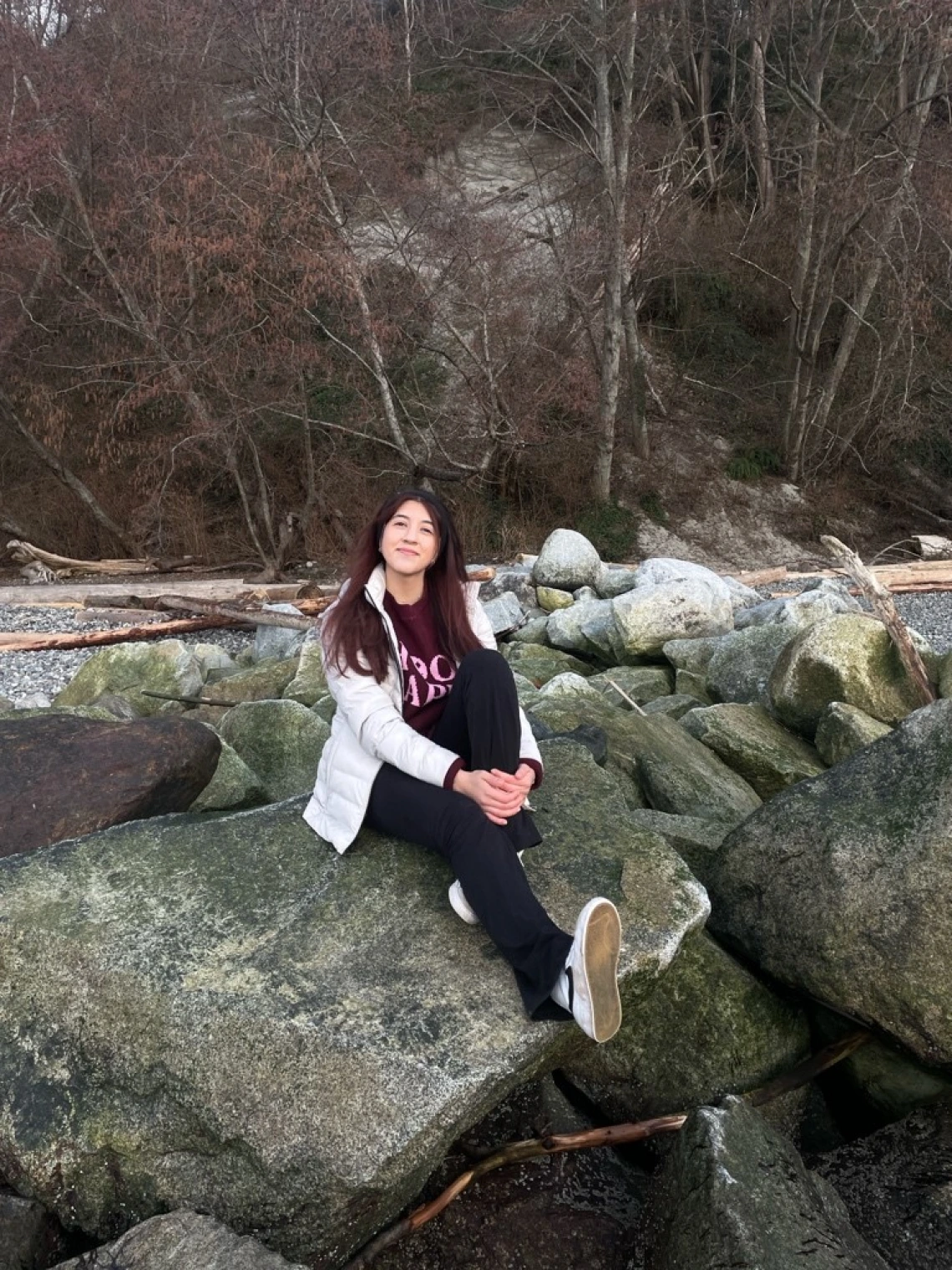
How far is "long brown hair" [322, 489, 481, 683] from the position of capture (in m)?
2.87

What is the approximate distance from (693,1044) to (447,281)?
12.2m

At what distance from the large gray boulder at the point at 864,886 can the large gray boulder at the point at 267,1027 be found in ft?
1.16

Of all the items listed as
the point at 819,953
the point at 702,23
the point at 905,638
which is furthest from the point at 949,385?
the point at 819,953

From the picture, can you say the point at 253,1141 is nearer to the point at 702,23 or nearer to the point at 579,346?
the point at 579,346

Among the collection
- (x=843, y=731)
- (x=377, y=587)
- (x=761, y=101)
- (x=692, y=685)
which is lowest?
(x=692, y=685)

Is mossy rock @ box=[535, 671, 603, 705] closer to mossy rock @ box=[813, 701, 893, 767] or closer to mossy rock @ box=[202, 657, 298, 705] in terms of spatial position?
mossy rock @ box=[813, 701, 893, 767]

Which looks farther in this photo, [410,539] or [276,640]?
[276,640]

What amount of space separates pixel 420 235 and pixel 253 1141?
1274cm

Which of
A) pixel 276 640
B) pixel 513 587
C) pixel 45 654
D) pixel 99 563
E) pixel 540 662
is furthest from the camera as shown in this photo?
pixel 99 563

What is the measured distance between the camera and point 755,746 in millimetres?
4848

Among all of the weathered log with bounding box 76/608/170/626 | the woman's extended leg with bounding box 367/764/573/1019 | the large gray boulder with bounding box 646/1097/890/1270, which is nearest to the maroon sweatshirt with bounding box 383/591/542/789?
the woman's extended leg with bounding box 367/764/573/1019

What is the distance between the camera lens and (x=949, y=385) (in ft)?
52.9

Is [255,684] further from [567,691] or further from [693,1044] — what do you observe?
[693,1044]

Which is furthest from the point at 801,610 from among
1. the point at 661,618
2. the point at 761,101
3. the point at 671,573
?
the point at 761,101
